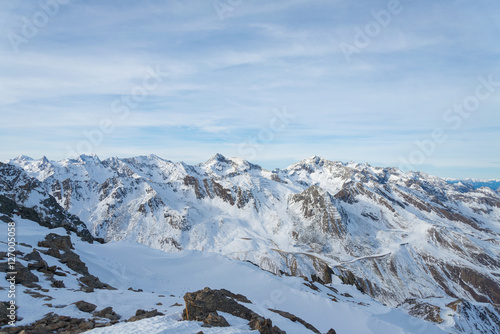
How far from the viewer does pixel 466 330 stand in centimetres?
8931

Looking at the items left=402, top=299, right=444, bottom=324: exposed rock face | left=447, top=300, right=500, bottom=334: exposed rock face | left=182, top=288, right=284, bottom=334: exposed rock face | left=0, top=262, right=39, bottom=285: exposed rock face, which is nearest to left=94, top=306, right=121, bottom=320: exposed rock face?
left=182, top=288, right=284, bottom=334: exposed rock face

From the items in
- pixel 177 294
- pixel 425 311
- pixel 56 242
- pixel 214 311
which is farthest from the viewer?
pixel 425 311

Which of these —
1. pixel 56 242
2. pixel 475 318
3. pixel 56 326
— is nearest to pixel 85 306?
pixel 56 326

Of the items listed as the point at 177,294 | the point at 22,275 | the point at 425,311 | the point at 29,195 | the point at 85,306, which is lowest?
the point at 425,311

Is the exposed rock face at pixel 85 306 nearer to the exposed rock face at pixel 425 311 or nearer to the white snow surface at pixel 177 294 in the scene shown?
the white snow surface at pixel 177 294

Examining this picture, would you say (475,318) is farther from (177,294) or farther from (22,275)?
(22,275)

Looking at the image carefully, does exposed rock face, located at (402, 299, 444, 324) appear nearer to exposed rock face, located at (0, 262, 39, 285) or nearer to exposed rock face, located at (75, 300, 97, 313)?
exposed rock face, located at (75, 300, 97, 313)

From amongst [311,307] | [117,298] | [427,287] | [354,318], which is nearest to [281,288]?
[311,307]

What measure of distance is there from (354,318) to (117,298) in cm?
2869

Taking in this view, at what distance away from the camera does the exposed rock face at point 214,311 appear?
1599cm

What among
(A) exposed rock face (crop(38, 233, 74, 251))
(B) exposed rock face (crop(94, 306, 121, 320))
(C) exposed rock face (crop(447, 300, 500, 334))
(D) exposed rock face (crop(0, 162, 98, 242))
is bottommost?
(C) exposed rock face (crop(447, 300, 500, 334))

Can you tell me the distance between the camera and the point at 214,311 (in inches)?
691

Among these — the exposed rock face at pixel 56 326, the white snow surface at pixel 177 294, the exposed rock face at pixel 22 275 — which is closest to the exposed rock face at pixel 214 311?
the white snow surface at pixel 177 294

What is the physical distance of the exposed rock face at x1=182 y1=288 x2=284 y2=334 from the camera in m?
16.0
